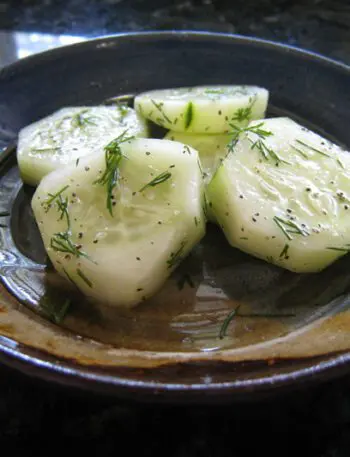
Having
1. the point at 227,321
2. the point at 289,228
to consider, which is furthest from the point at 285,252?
the point at 227,321

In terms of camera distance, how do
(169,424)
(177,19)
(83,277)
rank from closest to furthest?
(169,424) < (83,277) < (177,19)

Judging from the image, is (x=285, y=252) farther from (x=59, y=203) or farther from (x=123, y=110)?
(x=123, y=110)

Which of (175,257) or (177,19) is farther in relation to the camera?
(177,19)

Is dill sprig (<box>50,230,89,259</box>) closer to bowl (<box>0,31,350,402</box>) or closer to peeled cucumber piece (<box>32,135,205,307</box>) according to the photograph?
peeled cucumber piece (<box>32,135,205,307</box>)

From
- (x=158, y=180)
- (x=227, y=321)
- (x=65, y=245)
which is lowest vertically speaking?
(x=227, y=321)

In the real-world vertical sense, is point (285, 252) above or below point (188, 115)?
below

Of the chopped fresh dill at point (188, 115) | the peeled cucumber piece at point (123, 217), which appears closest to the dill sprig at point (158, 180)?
the peeled cucumber piece at point (123, 217)

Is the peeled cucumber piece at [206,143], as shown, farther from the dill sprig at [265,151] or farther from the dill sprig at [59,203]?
the dill sprig at [59,203]
